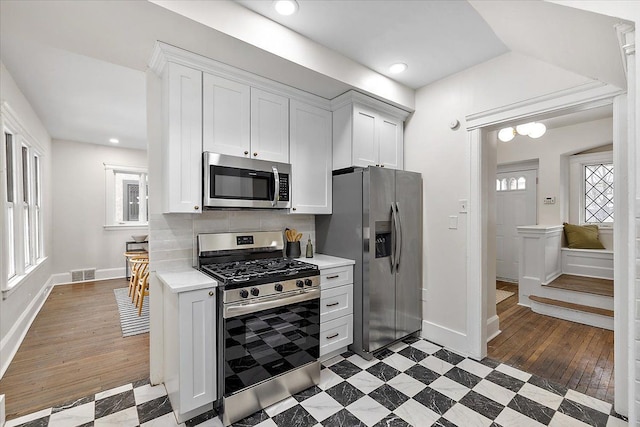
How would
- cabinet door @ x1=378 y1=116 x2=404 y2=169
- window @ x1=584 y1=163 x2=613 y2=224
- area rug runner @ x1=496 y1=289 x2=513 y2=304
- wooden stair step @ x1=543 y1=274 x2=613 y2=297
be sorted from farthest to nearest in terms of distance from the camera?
1. window @ x1=584 y1=163 x2=613 y2=224
2. area rug runner @ x1=496 y1=289 x2=513 y2=304
3. wooden stair step @ x1=543 y1=274 x2=613 y2=297
4. cabinet door @ x1=378 y1=116 x2=404 y2=169

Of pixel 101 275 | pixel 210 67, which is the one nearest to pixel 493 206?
pixel 210 67

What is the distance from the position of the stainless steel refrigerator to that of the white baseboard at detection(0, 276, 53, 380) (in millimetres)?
2863

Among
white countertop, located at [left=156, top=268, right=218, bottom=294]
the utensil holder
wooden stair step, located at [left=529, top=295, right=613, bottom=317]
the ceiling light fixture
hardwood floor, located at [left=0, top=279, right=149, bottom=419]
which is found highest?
the ceiling light fixture

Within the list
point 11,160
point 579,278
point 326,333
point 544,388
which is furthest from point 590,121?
point 11,160

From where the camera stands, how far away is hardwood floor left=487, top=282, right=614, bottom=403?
2.35m

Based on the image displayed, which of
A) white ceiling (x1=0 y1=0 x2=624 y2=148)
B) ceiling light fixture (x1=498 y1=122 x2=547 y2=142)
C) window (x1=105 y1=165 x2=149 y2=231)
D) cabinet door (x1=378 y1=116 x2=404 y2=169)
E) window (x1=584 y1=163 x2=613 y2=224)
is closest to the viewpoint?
white ceiling (x1=0 y1=0 x2=624 y2=148)

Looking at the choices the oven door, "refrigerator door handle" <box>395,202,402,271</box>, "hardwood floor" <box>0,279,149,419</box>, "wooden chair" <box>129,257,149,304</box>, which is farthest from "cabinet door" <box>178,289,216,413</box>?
"wooden chair" <box>129,257,149,304</box>

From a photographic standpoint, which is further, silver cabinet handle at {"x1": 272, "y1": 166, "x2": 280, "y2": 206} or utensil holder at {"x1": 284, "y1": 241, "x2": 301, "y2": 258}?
utensil holder at {"x1": 284, "y1": 241, "x2": 301, "y2": 258}

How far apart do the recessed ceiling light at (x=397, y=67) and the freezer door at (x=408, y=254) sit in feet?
3.08

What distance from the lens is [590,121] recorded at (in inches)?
177

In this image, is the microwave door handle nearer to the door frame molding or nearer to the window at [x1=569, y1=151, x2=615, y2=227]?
the door frame molding

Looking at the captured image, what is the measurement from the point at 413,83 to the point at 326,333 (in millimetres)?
2572

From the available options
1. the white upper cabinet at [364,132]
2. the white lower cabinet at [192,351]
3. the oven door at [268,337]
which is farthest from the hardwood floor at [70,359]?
the white upper cabinet at [364,132]

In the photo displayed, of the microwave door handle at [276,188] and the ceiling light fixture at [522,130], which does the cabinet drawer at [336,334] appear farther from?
the ceiling light fixture at [522,130]
